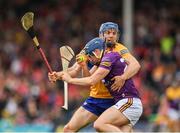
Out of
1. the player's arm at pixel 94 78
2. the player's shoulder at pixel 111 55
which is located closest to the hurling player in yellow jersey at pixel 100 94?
the player's shoulder at pixel 111 55

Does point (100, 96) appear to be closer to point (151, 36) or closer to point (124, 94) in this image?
point (124, 94)

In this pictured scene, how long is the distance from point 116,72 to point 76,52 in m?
9.87

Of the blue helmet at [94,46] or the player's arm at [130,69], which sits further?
the player's arm at [130,69]

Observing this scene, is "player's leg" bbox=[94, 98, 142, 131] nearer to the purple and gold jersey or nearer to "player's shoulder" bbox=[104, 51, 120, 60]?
the purple and gold jersey

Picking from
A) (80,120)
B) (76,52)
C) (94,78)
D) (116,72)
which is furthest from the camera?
(76,52)

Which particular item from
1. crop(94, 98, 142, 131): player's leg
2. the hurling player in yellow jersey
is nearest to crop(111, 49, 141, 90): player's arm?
the hurling player in yellow jersey

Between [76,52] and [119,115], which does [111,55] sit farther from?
[76,52]

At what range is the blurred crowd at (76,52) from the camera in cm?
2011

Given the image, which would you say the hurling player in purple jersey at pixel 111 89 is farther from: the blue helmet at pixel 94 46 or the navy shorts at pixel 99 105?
the navy shorts at pixel 99 105

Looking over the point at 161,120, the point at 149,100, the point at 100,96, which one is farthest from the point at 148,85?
the point at 100,96

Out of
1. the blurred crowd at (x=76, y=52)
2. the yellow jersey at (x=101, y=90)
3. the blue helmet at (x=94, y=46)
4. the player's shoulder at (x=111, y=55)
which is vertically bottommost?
the blurred crowd at (x=76, y=52)

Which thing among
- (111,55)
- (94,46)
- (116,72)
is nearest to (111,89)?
(116,72)

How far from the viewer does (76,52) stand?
2214 cm

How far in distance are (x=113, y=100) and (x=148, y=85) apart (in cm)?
791
